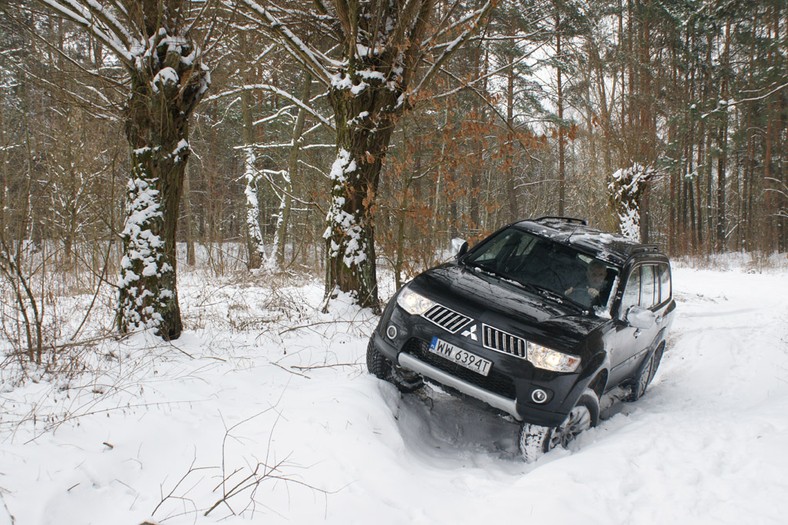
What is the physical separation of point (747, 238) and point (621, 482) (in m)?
32.7

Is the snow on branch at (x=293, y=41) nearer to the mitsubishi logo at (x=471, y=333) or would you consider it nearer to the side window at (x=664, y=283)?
the mitsubishi logo at (x=471, y=333)

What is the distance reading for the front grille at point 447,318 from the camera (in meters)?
4.04

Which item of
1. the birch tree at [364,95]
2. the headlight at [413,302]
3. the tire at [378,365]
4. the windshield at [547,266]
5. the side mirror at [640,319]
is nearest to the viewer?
the headlight at [413,302]

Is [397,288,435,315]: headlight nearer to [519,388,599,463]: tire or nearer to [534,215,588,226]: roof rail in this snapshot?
[519,388,599,463]: tire

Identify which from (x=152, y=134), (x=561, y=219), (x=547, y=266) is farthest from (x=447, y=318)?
(x=152, y=134)

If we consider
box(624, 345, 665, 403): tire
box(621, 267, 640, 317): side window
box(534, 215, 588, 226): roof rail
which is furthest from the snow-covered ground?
box(534, 215, 588, 226): roof rail

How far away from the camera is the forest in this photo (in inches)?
215

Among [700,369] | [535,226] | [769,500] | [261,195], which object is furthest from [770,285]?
[261,195]

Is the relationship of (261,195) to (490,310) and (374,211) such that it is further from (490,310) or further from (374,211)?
(490,310)

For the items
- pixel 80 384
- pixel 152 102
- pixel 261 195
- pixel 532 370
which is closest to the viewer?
pixel 532 370

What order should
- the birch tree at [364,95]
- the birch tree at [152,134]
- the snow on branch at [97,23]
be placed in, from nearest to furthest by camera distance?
the snow on branch at [97,23]
the birch tree at [152,134]
the birch tree at [364,95]

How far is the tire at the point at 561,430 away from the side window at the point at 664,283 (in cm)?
255

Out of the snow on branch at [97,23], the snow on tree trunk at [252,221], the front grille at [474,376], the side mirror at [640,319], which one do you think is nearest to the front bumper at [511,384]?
the front grille at [474,376]

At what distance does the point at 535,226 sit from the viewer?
5668 millimetres
